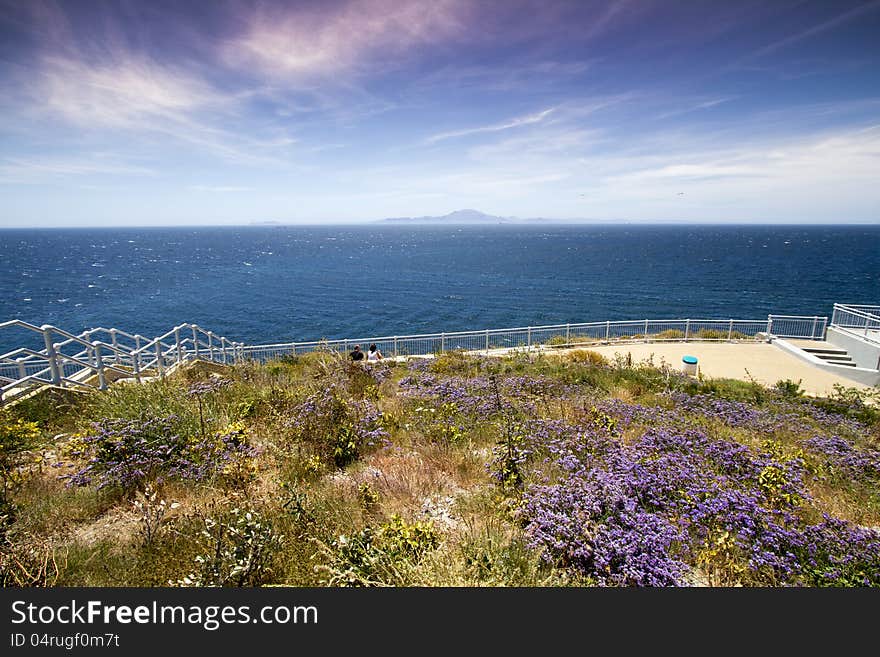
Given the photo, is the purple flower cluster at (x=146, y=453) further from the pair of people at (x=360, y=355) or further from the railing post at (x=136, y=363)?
the pair of people at (x=360, y=355)

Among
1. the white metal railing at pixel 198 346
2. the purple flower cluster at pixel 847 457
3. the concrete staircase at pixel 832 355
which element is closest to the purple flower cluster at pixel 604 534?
the purple flower cluster at pixel 847 457

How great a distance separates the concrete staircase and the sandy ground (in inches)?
37.1

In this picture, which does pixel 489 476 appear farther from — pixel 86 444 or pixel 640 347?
pixel 640 347

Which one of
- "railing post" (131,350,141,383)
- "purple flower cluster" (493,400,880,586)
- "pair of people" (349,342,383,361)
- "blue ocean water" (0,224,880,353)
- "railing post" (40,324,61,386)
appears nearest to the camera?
"purple flower cluster" (493,400,880,586)

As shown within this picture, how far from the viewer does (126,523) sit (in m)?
4.25

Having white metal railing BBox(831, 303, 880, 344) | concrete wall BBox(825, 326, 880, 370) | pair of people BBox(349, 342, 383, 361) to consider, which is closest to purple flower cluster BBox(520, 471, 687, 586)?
pair of people BBox(349, 342, 383, 361)

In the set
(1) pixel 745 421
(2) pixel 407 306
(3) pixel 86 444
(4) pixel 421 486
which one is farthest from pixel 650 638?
(2) pixel 407 306

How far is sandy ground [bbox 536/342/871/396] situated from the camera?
1609 centimetres

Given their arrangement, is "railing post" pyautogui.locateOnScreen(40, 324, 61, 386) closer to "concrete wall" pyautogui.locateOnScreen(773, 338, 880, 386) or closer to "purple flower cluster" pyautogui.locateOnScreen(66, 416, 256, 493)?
"purple flower cluster" pyautogui.locateOnScreen(66, 416, 256, 493)

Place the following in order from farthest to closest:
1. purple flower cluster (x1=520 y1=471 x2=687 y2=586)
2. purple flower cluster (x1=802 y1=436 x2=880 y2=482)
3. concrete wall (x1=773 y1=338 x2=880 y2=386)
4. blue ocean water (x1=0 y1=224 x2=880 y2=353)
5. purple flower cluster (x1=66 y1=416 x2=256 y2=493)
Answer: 1. blue ocean water (x1=0 y1=224 x2=880 y2=353)
2. concrete wall (x1=773 y1=338 x2=880 y2=386)
3. purple flower cluster (x1=802 y1=436 x2=880 y2=482)
4. purple flower cluster (x1=66 y1=416 x2=256 y2=493)
5. purple flower cluster (x1=520 y1=471 x2=687 y2=586)

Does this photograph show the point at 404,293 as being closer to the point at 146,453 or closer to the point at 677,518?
the point at 146,453

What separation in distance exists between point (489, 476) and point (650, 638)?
2.74m

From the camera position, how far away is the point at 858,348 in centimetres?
1784

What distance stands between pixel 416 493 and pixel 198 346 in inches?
646
